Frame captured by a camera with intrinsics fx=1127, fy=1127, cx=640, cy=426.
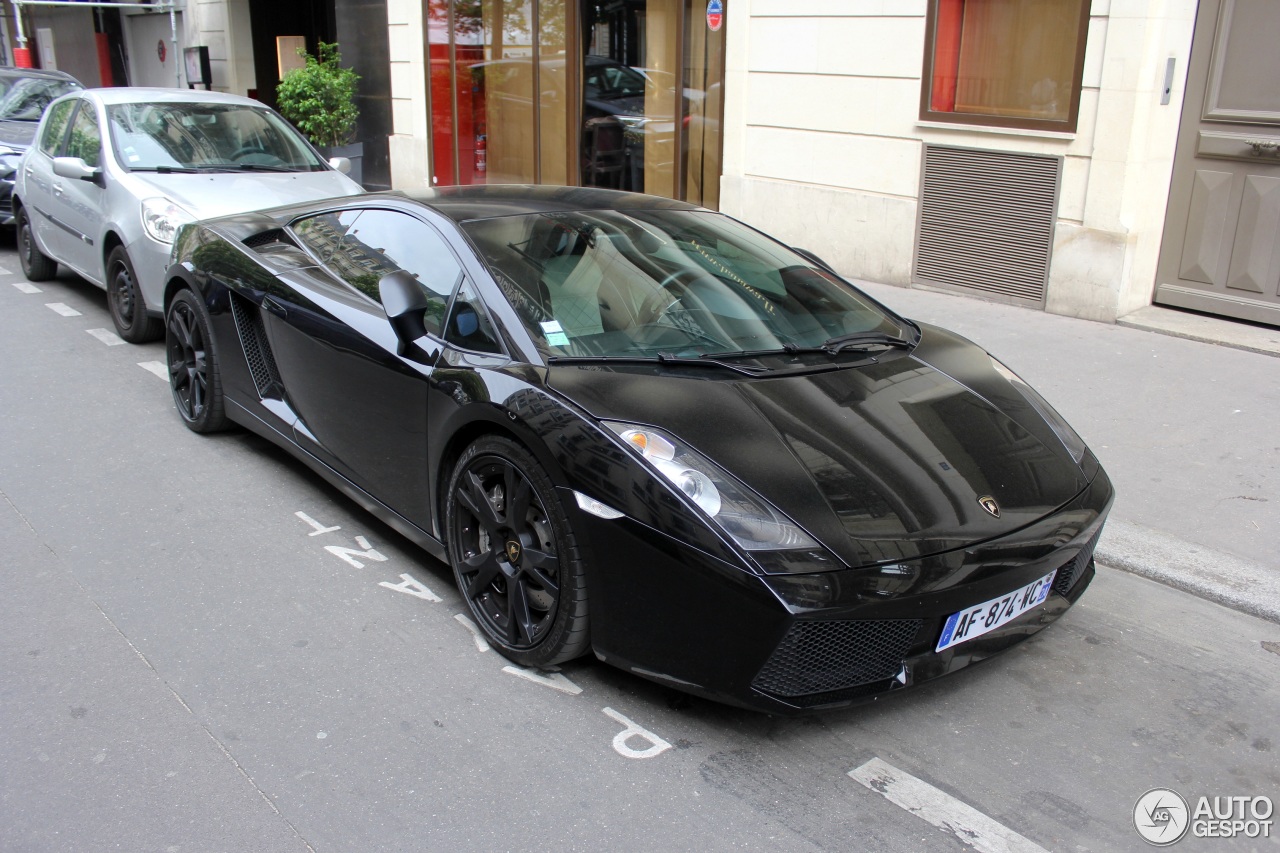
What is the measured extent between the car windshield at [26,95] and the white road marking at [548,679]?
11566mm

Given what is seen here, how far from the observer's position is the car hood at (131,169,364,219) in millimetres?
7414

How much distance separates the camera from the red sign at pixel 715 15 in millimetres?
10805

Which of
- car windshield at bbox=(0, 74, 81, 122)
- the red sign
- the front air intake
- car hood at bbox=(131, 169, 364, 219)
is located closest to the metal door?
the red sign

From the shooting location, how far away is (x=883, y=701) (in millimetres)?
3529

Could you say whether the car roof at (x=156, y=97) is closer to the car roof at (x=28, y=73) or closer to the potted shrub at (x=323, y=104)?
the car roof at (x=28, y=73)

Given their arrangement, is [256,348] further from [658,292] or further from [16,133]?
[16,133]

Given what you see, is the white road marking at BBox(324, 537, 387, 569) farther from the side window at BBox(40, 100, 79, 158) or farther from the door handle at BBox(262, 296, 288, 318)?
the side window at BBox(40, 100, 79, 158)

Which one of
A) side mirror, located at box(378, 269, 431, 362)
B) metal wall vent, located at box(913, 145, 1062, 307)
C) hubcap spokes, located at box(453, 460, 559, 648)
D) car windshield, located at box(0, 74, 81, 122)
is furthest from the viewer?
car windshield, located at box(0, 74, 81, 122)

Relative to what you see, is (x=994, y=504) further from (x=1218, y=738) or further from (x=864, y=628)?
(x=1218, y=738)

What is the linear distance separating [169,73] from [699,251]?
22178 mm

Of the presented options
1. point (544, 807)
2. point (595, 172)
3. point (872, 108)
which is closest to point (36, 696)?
point (544, 807)

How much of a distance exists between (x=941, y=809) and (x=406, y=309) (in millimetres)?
2369

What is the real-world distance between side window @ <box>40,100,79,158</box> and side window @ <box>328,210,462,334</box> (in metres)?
5.40

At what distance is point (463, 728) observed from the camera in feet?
11.0
